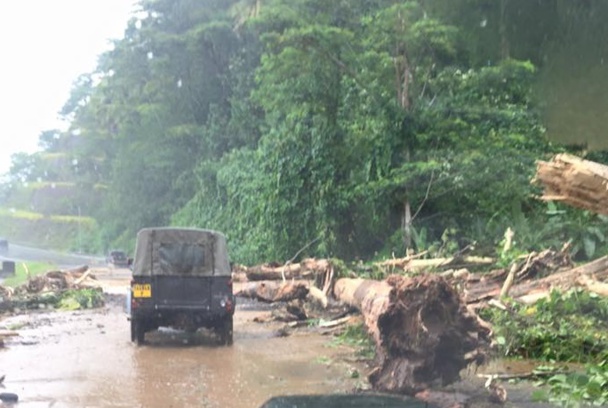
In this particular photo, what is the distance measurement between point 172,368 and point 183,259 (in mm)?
3597

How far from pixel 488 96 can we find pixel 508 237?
32.2 ft

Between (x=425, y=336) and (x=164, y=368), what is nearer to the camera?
(x=425, y=336)

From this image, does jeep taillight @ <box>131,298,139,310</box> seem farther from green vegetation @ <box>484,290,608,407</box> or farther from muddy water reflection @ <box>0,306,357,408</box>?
green vegetation @ <box>484,290,608,407</box>

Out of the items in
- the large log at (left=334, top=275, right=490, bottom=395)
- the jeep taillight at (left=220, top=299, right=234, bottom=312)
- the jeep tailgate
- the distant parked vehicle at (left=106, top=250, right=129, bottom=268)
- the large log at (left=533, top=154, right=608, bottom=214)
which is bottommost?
the distant parked vehicle at (left=106, top=250, right=129, bottom=268)

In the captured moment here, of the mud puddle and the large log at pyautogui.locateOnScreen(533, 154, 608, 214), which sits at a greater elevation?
the large log at pyautogui.locateOnScreen(533, 154, 608, 214)

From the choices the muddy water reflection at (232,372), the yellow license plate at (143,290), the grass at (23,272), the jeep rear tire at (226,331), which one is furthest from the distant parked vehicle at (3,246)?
the jeep rear tire at (226,331)

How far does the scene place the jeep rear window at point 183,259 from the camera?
14.8 meters

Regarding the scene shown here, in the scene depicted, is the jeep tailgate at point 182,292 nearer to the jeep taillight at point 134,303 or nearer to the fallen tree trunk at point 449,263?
the jeep taillight at point 134,303

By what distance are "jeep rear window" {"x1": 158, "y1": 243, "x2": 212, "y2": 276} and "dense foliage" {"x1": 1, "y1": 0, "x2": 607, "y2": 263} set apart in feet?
21.9

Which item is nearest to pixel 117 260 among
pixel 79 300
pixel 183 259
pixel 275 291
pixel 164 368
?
pixel 79 300

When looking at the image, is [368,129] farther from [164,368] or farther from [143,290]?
[164,368]

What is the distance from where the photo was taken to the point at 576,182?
782 cm

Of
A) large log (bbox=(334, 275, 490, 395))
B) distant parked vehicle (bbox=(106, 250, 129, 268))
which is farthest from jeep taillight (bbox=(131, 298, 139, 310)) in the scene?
distant parked vehicle (bbox=(106, 250, 129, 268))

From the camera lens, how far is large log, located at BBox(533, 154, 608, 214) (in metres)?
7.73
